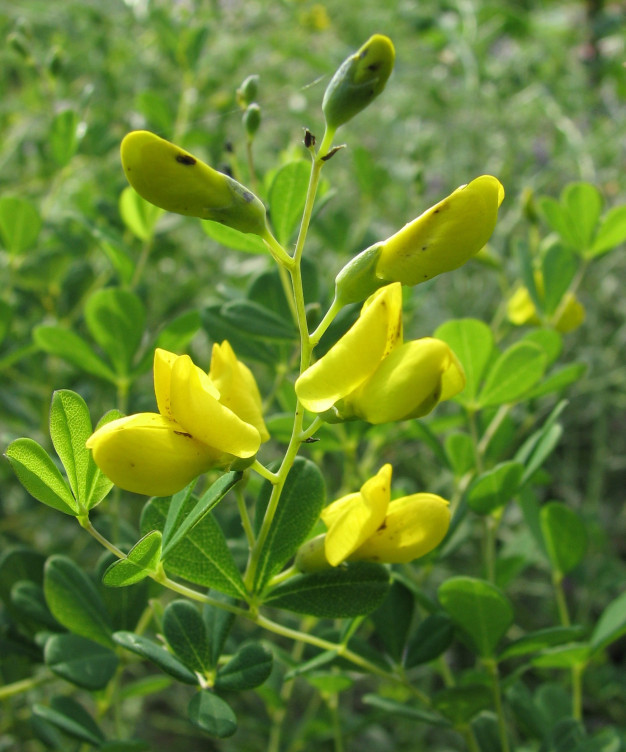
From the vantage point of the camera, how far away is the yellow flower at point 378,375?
0.45m

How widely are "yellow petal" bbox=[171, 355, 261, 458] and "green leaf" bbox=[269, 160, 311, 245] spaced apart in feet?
0.87

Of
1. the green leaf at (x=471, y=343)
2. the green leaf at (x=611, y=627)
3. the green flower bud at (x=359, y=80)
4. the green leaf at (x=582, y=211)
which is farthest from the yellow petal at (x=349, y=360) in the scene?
the green leaf at (x=582, y=211)

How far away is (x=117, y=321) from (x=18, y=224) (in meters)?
0.24

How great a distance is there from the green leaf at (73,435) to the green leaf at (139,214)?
49 centimetres

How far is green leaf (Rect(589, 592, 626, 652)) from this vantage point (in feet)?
2.13

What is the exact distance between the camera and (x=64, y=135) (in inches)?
38.0

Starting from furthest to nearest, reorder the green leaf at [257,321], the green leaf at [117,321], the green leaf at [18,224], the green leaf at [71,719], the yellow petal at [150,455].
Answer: the green leaf at [18,224]
the green leaf at [117,321]
the green leaf at [257,321]
the green leaf at [71,719]
the yellow petal at [150,455]

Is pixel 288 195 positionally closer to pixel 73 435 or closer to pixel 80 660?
pixel 73 435

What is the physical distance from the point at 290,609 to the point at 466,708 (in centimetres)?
21

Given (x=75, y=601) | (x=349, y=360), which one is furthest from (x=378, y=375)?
(x=75, y=601)

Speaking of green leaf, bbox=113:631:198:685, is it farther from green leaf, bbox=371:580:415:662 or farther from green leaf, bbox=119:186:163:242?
green leaf, bbox=119:186:163:242

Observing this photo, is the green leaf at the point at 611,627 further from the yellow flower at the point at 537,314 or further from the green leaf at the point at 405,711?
the yellow flower at the point at 537,314

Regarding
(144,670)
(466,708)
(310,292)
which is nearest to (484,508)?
(466,708)

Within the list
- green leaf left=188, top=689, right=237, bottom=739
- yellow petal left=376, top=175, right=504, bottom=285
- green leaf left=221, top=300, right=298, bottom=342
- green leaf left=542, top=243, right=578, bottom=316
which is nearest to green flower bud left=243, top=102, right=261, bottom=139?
green leaf left=221, top=300, right=298, bottom=342
